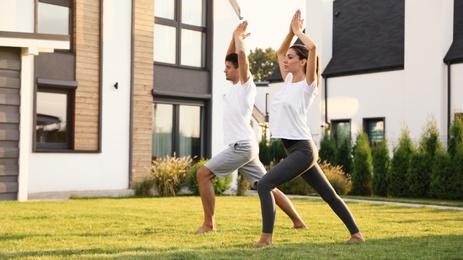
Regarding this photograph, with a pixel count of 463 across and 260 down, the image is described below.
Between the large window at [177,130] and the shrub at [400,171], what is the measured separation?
505 centimetres

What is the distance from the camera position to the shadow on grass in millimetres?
6109

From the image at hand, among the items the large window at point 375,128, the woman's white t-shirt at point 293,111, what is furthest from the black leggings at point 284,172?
the large window at point 375,128

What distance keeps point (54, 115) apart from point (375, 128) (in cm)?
1367

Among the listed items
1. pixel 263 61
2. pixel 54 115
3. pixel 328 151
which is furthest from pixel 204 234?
pixel 263 61

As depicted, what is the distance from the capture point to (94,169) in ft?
56.5

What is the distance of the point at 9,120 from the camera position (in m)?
13.7

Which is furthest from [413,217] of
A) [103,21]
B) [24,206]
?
[103,21]

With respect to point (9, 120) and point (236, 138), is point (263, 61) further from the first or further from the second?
point (236, 138)

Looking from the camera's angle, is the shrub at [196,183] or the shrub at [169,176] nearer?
the shrub at [169,176]

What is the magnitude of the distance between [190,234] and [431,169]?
12035 mm

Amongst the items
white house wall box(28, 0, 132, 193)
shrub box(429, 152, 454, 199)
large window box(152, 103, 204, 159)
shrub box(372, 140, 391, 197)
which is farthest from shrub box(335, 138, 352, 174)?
white house wall box(28, 0, 132, 193)

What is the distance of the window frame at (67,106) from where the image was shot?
16141 millimetres

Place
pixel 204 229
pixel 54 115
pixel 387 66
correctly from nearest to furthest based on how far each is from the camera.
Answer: pixel 204 229 < pixel 54 115 < pixel 387 66

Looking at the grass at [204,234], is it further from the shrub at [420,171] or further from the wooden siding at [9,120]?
the shrub at [420,171]
